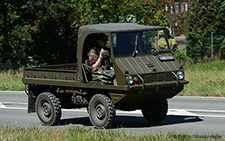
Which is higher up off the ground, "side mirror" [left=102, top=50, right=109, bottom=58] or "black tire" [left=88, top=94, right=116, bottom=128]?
"side mirror" [left=102, top=50, right=109, bottom=58]

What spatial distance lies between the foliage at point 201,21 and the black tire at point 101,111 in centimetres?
2543

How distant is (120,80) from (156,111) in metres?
1.78

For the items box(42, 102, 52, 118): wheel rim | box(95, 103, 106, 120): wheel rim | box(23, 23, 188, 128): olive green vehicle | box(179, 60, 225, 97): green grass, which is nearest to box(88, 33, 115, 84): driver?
box(23, 23, 188, 128): olive green vehicle

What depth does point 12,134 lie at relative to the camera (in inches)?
402

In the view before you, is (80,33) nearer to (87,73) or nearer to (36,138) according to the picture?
(87,73)

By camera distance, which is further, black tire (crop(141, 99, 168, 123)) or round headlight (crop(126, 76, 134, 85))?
black tire (crop(141, 99, 168, 123))

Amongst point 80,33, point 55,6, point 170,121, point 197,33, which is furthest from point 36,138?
point 197,33

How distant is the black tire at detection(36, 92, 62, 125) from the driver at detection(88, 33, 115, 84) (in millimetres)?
1202

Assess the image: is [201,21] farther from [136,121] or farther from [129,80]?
[129,80]

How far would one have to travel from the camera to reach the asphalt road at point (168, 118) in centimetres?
1153

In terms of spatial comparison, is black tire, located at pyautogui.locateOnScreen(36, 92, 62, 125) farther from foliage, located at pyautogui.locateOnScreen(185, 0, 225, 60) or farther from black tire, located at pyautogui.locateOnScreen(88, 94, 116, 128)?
→ foliage, located at pyautogui.locateOnScreen(185, 0, 225, 60)

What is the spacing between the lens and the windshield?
454 inches

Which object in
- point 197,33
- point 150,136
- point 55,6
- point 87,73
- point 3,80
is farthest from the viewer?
point 197,33

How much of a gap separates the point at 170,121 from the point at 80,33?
2.91 meters
